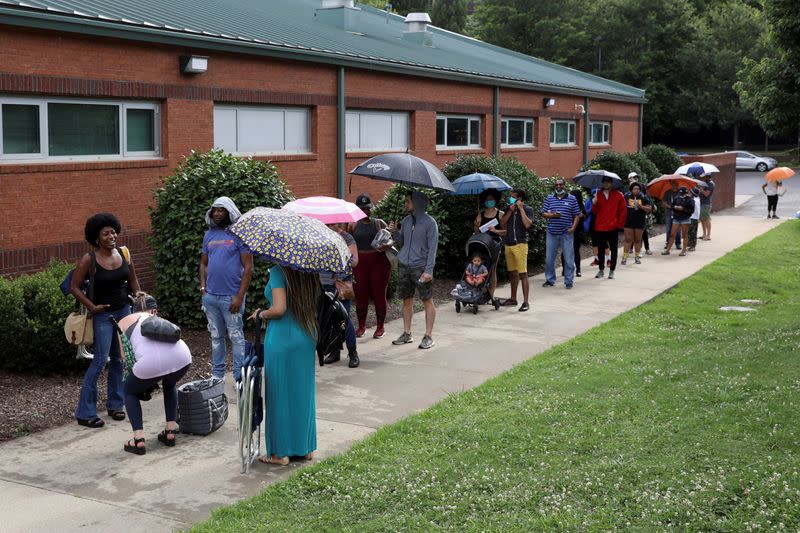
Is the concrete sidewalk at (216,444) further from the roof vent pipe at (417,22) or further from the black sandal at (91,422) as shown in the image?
the roof vent pipe at (417,22)

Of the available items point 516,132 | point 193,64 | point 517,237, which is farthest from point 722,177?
point 193,64

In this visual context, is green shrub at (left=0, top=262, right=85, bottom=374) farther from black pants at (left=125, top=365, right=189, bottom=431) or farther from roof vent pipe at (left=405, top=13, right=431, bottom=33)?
roof vent pipe at (left=405, top=13, right=431, bottom=33)

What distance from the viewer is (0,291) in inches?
361

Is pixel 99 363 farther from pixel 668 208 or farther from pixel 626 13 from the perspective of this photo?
pixel 626 13

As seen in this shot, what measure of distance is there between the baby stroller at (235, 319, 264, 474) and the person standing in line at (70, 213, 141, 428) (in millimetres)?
1463

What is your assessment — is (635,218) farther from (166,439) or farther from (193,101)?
(166,439)

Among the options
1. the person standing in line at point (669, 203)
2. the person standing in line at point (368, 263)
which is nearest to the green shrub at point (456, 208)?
the person standing in line at point (368, 263)

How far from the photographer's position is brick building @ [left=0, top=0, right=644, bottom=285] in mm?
11203

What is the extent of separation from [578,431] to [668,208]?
14.3 meters

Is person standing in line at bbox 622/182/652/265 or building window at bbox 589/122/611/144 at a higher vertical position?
building window at bbox 589/122/611/144

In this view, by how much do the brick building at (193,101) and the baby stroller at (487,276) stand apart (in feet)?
13.5

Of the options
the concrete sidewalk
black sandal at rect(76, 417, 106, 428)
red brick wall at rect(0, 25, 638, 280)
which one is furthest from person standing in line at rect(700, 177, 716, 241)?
black sandal at rect(76, 417, 106, 428)

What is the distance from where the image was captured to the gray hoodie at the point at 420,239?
436 inches

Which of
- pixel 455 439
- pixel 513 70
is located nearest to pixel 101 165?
pixel 455 439
